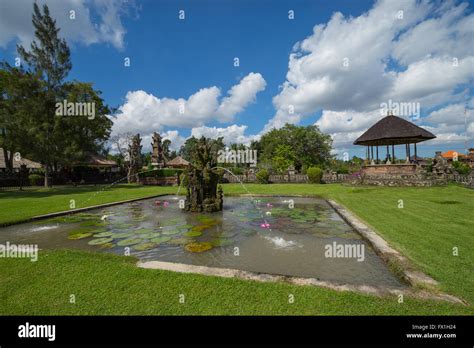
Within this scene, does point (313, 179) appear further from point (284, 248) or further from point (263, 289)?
point (263, 289)

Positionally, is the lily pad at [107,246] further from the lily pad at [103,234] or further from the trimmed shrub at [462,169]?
the trimmed shrub at [462,169]

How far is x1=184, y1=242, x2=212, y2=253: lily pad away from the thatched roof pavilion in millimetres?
21606

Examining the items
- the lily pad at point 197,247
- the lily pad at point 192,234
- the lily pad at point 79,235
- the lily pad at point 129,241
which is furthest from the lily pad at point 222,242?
the lily pad at point 79,235

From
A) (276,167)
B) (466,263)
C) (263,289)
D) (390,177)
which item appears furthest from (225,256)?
(276,167)

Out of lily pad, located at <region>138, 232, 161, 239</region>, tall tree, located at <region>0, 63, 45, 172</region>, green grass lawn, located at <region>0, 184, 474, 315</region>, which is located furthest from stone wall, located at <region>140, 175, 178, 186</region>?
green grass lawn, located at <region>0, 184, 474, 315</region>

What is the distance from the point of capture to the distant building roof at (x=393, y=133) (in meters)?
20.0

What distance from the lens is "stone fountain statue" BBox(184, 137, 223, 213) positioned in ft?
31.8

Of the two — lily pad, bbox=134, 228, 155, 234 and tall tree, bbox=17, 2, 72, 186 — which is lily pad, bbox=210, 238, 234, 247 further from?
tall tree, bbox=17, 2, 72, 186

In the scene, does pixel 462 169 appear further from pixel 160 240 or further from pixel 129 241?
pixel 129 241

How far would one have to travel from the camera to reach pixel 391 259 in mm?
3965

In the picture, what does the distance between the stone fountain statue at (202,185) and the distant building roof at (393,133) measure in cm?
1850

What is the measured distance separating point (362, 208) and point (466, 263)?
569 cm

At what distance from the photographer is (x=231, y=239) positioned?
5.83m

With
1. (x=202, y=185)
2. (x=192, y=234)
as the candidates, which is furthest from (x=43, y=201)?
(x=192, y=234)
